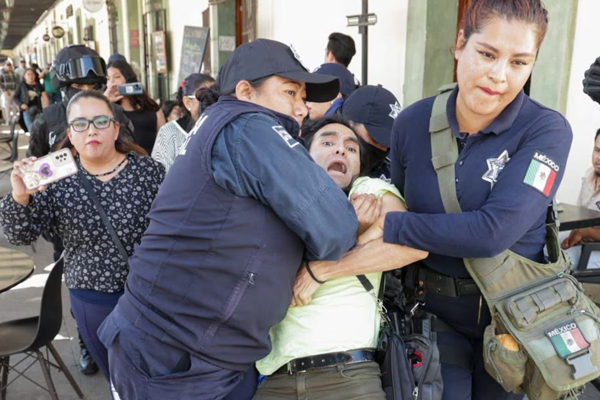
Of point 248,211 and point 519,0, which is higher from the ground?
point 519,0

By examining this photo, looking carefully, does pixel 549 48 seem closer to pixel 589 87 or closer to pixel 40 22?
pixel 589 87

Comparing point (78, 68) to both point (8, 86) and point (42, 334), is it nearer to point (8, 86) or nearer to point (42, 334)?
point (42, 334)

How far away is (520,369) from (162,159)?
9.19 ft

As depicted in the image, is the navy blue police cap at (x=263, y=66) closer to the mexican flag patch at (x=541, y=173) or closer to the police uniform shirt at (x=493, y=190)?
the police uniform shirt at (x=493, y=190)

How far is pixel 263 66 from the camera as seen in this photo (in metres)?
1.55

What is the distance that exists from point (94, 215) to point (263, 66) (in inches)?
56.3

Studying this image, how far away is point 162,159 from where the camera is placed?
3828 millimetres

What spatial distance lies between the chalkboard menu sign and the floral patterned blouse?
6.20 meters

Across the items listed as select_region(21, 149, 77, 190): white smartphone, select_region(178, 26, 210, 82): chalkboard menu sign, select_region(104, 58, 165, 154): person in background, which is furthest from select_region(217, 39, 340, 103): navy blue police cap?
select_region(178, 26, 210, 82): chalkboard menu sign


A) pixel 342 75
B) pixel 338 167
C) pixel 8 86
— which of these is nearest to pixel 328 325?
pixel 338 167

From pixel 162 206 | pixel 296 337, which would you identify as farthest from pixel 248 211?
pixel 296 337

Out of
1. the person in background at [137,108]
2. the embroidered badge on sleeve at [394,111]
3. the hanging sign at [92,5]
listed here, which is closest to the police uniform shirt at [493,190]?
the embroidered badge on sleeve at [394,111]

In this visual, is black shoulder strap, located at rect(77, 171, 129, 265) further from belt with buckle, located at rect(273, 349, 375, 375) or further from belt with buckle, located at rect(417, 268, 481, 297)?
belt with buckle, located at rect(417, 268, 481, 297)

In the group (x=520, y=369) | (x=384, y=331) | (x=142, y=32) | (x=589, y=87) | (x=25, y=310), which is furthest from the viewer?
(x=142, y=32)
